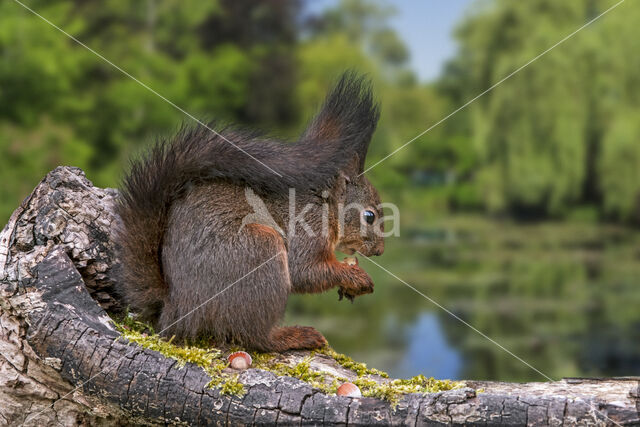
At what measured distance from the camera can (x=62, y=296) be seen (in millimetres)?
1800

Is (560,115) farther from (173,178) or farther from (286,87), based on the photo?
(173,178)

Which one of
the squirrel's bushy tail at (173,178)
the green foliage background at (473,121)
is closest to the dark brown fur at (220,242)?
the squirrel's bushy tail at (173,178)

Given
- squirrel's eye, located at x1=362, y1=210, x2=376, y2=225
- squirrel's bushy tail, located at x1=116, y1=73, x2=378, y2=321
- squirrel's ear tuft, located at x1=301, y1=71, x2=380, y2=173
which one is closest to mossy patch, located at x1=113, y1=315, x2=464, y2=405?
squirrel's bushy tail, located at x1=116, y1=73, x2=378, y2=321

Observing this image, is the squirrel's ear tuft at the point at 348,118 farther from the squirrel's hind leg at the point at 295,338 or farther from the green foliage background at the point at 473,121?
the green foliage background at the point at 473,121

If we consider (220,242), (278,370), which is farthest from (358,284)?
(220,242)

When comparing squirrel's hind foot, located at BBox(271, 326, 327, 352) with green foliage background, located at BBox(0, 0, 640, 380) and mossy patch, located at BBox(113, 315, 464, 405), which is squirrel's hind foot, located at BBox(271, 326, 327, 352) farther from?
green foliage background, located at BBox(0, 0, 640, 380)

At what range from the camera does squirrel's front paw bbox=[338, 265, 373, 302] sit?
2219 millimetres

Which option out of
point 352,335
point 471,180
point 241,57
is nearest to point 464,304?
point 352,335

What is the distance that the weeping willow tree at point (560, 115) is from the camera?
421 inches

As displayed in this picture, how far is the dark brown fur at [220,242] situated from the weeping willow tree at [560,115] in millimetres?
9081

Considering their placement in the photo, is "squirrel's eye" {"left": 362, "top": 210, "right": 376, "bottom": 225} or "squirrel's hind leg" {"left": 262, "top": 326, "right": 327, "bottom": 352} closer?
"squirrel's hind leg" {"left": 262, "top": 326, "right": 327, "bottom": 352}

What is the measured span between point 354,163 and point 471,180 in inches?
515

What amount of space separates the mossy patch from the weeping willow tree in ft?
30.3

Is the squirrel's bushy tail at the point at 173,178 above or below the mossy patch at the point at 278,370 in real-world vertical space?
above
